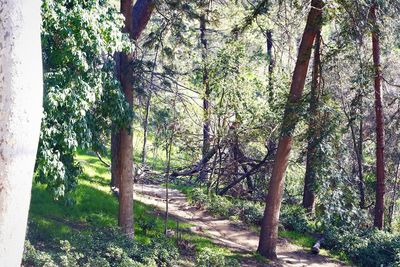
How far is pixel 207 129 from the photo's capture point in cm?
1789

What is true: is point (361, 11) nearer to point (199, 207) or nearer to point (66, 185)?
point (66, 185)

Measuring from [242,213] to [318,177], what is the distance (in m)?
5.67

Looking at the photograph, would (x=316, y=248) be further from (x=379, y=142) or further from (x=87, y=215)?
(x=87, y=215)

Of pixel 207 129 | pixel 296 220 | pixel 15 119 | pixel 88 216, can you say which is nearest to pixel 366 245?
pixel 296 220

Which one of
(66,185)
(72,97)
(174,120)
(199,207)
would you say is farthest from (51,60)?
(199,207)

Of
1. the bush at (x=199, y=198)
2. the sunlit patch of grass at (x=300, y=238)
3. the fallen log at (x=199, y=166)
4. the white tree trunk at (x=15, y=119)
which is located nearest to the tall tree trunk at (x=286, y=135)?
the sunlit patch of grass at (x=300, y=238)

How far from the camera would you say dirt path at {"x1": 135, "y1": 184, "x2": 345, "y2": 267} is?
50.2 feet

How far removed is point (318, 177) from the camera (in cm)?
1282

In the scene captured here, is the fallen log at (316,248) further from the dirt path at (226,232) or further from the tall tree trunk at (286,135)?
the tall tree trunk at (286,135)

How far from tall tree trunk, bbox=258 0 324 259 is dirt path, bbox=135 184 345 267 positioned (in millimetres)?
709

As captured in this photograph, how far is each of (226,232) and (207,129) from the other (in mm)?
3425

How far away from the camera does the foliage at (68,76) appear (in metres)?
8.22

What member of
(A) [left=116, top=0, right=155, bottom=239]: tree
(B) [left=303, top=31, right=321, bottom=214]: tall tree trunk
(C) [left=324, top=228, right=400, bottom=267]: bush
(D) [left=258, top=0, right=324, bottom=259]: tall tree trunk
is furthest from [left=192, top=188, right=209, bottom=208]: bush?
(A) [left=116, top=0, right=155, bottom=239]: tree

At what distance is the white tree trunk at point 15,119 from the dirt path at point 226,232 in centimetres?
1104
